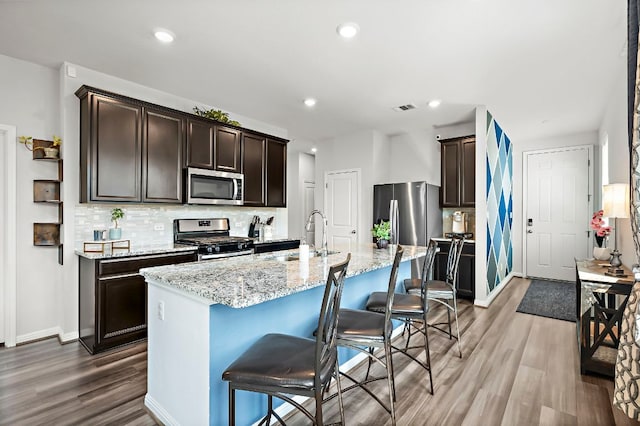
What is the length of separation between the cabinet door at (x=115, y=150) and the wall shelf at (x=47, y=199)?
0.42 meters

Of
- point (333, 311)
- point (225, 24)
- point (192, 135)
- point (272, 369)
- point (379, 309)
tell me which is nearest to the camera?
point (272, 369)

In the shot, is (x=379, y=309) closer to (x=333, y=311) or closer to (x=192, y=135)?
(x=333, y=311)

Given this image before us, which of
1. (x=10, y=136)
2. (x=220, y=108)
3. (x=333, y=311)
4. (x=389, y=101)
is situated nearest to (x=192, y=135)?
(x=220, y=108)

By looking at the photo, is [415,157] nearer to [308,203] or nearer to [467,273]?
[467,273]

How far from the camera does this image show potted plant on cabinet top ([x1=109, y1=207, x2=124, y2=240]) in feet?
10.8

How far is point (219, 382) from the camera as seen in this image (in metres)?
1.64

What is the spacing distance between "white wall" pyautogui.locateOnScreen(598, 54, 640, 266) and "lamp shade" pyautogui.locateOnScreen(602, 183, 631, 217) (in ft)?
0.95

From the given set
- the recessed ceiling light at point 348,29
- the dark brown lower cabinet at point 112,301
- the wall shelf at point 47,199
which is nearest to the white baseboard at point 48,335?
the dark brown lower cabinet at point 112,301

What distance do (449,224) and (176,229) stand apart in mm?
4175

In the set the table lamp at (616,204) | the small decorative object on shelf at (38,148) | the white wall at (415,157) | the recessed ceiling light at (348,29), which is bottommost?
the table lamp at (616,204)

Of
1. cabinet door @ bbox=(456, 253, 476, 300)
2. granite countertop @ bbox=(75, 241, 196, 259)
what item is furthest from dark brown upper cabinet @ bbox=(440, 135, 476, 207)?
granite countertop @ bbox=(75, 241, 196, 259)

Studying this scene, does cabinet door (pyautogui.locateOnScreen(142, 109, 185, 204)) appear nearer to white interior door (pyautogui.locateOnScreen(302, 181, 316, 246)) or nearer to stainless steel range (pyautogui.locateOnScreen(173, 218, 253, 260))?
stainless steel range (pyautogui.locateOnScreen(173, 218, 253, 260))

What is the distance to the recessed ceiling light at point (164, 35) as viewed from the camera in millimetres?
2568

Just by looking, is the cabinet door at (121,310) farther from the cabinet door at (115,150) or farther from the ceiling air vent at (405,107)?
the ceiling air vent at (405,107)
